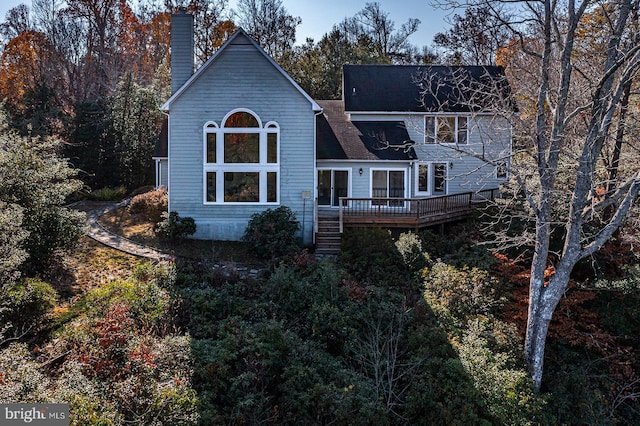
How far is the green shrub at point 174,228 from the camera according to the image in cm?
1575

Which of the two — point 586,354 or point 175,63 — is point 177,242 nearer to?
point 175,63

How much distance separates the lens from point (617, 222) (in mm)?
9297

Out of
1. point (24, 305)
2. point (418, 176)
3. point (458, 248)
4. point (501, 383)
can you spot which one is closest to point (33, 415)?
point (24, 305)

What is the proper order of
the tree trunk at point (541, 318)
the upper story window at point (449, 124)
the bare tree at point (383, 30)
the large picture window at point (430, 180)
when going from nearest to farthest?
the tree trunk at point (541, 318), the upper story window at point (449, 124), the large picture window at point (430, 180), the bare tree at point (383, 30)

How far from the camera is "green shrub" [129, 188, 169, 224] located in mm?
17969

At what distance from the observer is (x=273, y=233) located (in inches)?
596

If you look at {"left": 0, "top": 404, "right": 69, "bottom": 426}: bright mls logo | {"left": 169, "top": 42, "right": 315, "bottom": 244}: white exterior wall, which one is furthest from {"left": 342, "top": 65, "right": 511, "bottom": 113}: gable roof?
{"left": 0, "top": 404, "right": 69, "bottom": 426}: bright mls logo

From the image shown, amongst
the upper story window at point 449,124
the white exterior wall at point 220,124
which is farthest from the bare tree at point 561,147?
the upper story window at point 449,124

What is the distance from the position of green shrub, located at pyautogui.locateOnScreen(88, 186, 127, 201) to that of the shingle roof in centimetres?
1325

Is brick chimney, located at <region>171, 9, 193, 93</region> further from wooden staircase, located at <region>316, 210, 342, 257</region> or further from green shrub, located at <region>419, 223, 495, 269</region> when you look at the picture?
green shrub, located at <region>419, 223, 495, 269</region>

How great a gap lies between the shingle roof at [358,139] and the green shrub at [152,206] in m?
6.97

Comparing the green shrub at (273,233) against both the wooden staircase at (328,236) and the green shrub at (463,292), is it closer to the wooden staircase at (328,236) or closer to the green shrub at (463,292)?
the wooden staircase at (328,236)

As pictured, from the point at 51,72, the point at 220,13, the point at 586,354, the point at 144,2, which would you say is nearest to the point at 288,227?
the point at 586,354

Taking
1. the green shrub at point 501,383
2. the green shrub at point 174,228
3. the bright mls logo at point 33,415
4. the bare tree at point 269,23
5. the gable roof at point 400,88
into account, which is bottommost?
the green shrub at point 501,383
